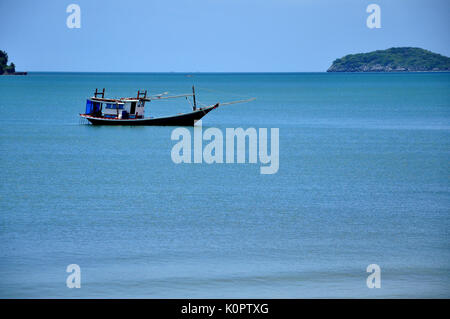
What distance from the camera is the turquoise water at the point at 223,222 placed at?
14820 millimetres

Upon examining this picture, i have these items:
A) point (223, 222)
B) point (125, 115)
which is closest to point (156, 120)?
point (125, 115)

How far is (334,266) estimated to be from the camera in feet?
52.0

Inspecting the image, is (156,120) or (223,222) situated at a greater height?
(156,120)

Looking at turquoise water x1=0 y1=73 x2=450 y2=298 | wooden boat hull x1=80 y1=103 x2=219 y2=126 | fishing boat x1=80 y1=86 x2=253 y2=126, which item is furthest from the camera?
fishing boat x1=80 y1=86 x2=253 y2=126

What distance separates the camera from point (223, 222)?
19.8 m

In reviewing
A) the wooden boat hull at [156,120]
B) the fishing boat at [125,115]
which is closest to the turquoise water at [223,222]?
the wooden boat hull at [156,120]

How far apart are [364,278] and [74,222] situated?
27.9ft

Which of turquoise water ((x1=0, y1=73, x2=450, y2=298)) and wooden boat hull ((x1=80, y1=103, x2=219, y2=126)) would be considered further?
wooden boat hull ((x1=80, y1=103, x2=219, y2=126))

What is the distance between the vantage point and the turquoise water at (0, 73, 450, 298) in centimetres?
1482

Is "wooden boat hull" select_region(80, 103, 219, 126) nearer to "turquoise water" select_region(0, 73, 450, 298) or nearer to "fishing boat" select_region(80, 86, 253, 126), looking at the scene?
"fishing boat" select_region(80, 86, 253, 126)

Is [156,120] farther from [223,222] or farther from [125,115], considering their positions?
[223,222]

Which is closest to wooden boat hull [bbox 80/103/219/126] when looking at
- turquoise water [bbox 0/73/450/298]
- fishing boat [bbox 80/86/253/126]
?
fishing boat [bbox 80/86/253/126]

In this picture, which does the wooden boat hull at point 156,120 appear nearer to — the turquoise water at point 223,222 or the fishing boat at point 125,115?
the fishing boat at point 125,115

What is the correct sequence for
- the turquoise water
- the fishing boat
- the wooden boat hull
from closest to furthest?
the turquoise water < the wooden boat hull < the fishing boat
